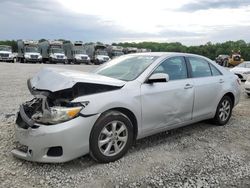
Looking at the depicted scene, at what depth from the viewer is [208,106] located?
587 cm

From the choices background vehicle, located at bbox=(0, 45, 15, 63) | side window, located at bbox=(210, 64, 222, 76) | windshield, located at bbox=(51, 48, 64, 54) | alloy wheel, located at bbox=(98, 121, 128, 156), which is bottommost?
background vehicle, located at bbox=(0, 45, 15, 63)

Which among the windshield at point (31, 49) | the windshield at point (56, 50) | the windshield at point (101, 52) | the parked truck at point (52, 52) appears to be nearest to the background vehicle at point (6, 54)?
the windshield at point (31, 49)

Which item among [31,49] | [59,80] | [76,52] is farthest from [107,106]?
[76,52]

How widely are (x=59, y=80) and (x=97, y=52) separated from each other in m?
36.6

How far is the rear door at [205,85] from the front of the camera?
5582mm

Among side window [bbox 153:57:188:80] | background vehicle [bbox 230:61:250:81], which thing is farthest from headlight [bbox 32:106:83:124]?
background vehicle [bbox 230:61:250:81]

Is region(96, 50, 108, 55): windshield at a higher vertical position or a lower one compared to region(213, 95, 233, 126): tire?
lower

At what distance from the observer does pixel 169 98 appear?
4938 mm

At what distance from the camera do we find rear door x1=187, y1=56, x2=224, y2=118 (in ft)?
18.3

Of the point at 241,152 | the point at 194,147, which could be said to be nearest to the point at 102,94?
the point at 194,147

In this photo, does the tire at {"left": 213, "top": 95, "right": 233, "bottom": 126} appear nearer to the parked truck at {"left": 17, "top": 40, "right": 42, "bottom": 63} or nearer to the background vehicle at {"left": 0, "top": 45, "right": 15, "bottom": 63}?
the parked truck at {"left": 17, "top": 40, "right": 42, "bottom": 63}

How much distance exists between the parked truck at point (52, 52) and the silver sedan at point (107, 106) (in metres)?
31.6

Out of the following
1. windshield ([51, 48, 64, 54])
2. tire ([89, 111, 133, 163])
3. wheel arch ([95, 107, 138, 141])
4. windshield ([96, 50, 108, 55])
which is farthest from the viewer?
windshield ([96, 50, 108, 55])

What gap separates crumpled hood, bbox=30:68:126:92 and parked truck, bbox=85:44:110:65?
114 feet
